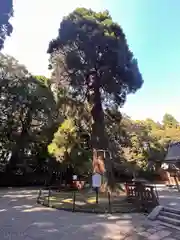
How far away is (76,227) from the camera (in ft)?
22.8

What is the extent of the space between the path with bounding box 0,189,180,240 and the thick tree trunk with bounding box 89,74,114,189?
197 inches

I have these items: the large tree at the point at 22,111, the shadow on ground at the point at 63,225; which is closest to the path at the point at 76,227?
the shadow on ground at the point at 63,225

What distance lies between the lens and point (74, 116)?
17.3m

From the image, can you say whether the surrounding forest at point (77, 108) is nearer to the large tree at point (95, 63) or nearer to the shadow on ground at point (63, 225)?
the large tree at point (95, 63)

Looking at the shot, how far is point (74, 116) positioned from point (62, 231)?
11.2 meters

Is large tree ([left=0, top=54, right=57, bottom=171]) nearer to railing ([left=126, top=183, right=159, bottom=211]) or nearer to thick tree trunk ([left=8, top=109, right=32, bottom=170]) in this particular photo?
thick tree trunk ([left=8, top=109, right=32, bottom=170])

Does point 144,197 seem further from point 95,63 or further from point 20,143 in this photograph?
point 20,143

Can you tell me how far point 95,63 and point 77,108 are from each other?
3554 mm

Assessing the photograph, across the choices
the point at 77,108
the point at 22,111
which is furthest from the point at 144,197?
the point at 22,111

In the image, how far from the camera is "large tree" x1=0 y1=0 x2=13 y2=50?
1042 cm

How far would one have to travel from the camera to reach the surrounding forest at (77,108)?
14188 mm

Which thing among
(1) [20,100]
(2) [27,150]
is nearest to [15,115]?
(1) [20,100]

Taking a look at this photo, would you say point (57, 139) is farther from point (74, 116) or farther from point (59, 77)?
point (59, 77)

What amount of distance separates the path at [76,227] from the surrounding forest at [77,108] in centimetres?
564
